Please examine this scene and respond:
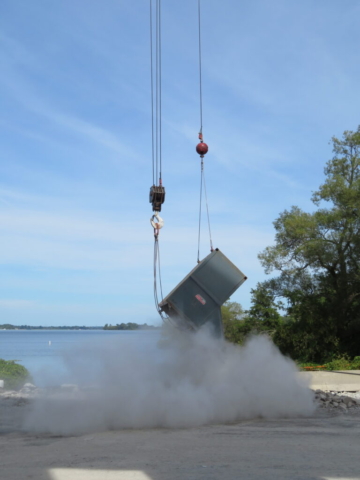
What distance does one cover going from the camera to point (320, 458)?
7.79m

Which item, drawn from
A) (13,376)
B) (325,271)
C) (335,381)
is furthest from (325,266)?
(13,376)

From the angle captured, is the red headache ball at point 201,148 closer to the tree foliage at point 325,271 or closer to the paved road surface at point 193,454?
the paved road surface at point 193,454

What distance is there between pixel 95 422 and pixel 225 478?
15.5 feet

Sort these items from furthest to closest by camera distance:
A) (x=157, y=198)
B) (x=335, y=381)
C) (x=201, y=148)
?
(x=335, y=381) → (x=201, y=148) → (x=157, y=198)

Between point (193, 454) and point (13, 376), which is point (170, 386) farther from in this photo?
point (13, 376)

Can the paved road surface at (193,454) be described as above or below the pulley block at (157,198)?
below

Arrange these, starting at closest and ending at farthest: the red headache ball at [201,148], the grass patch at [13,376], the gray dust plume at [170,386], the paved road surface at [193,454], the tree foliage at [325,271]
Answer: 1. the paved road surface at [193,454]
2. the gray dust plume at [170,386]
3. the red headache ball at [201,148]
4. the grass patch at [13,376]
5. the tree foliage at [325,271]

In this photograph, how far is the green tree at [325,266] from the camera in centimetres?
2673

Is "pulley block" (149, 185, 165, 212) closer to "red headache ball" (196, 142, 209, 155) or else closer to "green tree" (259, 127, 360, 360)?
"red headache ball" (196, 142, 209, 155)

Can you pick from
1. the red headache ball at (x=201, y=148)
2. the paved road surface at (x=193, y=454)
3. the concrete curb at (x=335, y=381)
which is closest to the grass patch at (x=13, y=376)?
the paved road surface at (x=193, y=454)

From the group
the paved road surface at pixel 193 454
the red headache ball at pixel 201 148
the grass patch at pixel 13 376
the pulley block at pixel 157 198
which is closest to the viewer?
the paved road surface at pixel 193 454

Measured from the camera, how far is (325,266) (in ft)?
90.1

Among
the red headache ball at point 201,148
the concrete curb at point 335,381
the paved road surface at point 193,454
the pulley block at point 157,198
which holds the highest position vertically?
the red headache ball at point 201,148

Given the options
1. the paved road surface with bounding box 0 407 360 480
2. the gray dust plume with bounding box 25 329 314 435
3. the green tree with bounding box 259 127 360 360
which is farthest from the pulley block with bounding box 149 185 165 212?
the green tree with bounding box 259 127 360 360
